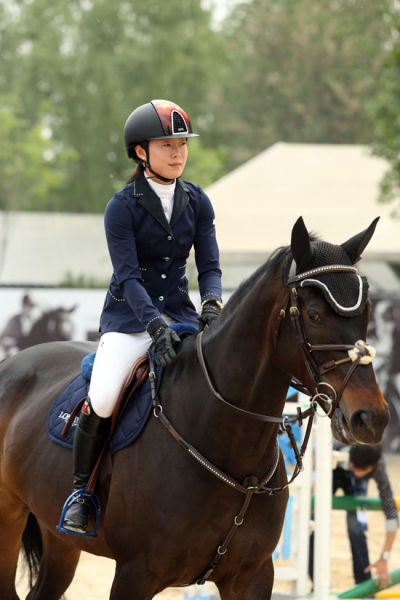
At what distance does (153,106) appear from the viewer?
3793mm

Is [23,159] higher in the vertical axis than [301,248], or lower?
higher

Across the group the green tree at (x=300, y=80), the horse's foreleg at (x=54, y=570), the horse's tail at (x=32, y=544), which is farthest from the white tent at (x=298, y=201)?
the green tree at (x=300, y=80)

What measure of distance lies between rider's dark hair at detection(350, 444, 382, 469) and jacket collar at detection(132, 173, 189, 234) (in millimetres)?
3248

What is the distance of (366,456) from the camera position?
21.3ft

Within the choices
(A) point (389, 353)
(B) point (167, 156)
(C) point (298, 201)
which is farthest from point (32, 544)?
(C) point (298, 201)

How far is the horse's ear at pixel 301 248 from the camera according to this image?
310cm

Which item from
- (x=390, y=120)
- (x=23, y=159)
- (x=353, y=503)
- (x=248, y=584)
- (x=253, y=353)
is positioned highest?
(x=390, y=120)

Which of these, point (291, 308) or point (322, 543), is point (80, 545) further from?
point (322, 543)

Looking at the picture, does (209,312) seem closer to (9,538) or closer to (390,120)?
(9,538)

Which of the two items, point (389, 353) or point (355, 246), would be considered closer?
point (355, 246)

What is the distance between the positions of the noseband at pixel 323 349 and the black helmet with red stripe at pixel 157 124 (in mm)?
979

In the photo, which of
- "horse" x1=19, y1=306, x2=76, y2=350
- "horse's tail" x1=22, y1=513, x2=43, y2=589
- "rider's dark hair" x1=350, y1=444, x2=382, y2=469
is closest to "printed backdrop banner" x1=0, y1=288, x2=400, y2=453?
"horse" x1=19, y1=306, x2=76, y2=350

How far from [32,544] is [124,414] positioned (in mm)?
1719

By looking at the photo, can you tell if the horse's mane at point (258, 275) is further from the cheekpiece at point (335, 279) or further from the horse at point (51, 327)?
the horse at point (51, 327)
